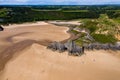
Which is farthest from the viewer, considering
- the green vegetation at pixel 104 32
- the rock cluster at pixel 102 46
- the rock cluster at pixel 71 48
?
the green vegetation at pixel 104 32

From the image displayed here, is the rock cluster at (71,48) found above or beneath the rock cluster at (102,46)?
above

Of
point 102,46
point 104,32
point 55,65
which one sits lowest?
point 104,32

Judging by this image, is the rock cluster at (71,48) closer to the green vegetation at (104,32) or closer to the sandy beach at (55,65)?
the sandy beach at (55,65)

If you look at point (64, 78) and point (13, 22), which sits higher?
point (64, 78)

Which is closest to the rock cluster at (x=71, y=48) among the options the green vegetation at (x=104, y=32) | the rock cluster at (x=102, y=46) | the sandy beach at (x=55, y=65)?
the sandy beach at (x=55, y=65)

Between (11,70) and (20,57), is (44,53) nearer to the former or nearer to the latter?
(20,57)

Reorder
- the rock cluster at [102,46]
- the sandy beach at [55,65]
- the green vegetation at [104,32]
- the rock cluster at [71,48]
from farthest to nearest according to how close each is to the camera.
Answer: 1. the green vegetation at [104,32]
2. the rock cluster at [102,46]
3. the rock cluster at [71,48]
4. the sandy beach at [55,65]

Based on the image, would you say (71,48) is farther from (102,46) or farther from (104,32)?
(104,32)

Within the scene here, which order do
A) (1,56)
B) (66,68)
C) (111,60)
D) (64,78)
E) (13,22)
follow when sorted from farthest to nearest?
(13,22)
(1,56)
(111,60)
(66,68)
(64,78)

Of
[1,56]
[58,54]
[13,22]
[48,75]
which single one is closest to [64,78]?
[48,75]

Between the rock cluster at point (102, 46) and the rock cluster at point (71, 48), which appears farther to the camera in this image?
the rock cluster at point (102, 46)

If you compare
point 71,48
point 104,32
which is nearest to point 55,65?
point 71,48
